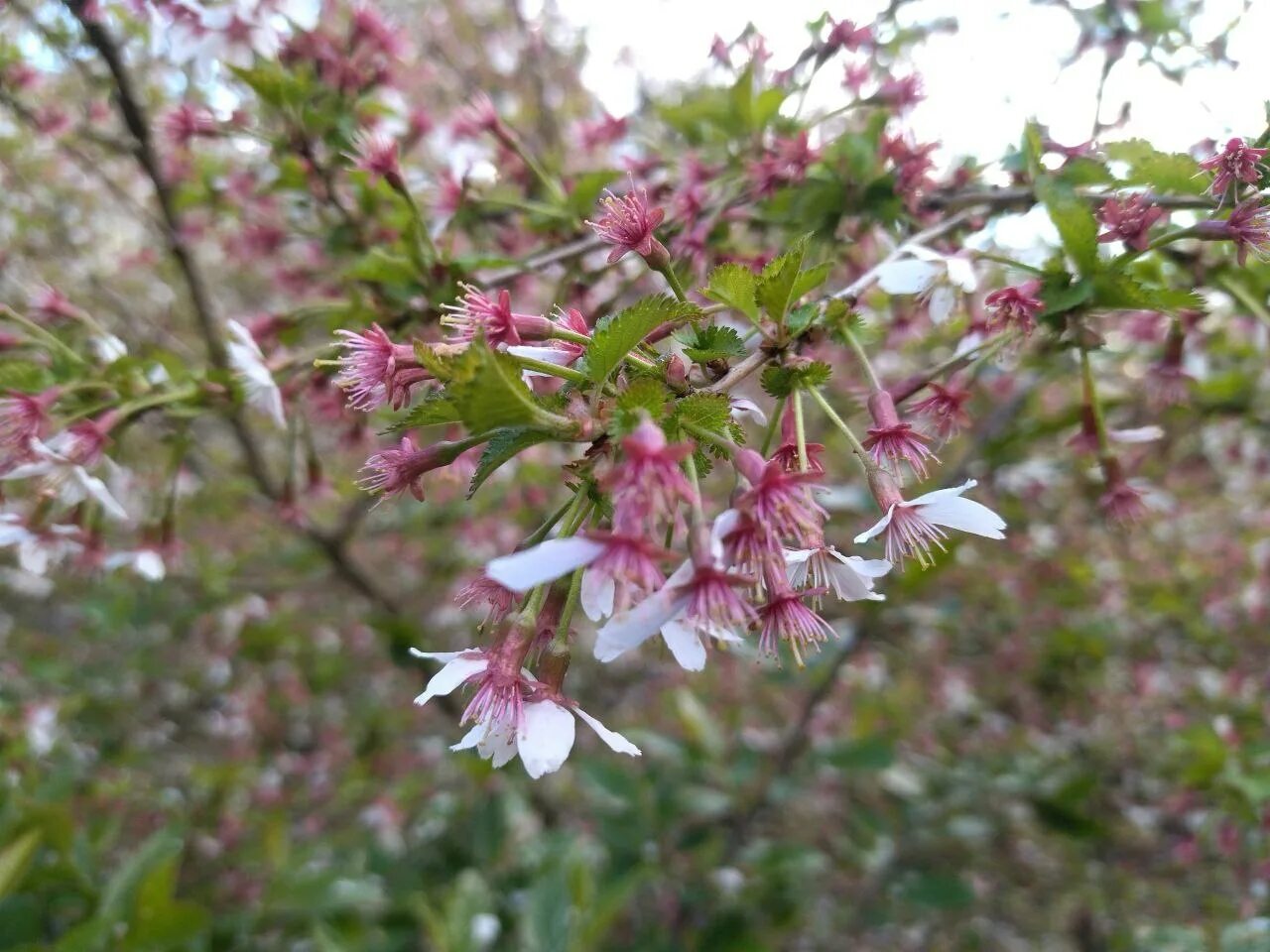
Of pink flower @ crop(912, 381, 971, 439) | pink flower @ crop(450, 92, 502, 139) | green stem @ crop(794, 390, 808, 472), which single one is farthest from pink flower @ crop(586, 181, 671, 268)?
pink flower @ crop(450, 92, 502, 139)

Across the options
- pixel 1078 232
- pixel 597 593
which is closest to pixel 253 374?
pixel 597 593

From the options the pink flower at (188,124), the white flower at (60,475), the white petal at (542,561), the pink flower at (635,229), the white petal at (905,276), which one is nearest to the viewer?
the white petal at (542,561)

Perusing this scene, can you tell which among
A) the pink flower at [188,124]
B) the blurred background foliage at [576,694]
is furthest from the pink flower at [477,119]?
the pink flower at [188,124]

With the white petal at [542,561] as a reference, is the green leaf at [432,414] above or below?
above

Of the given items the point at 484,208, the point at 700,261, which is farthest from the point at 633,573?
the point at 484,208

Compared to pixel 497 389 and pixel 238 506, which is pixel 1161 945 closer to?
pixel 497 389

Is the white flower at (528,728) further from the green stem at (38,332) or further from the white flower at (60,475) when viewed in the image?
the green stem at (38,332)

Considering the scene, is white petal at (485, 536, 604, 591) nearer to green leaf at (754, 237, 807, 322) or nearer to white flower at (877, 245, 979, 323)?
green leaf at (754, 237, 807, 322)
